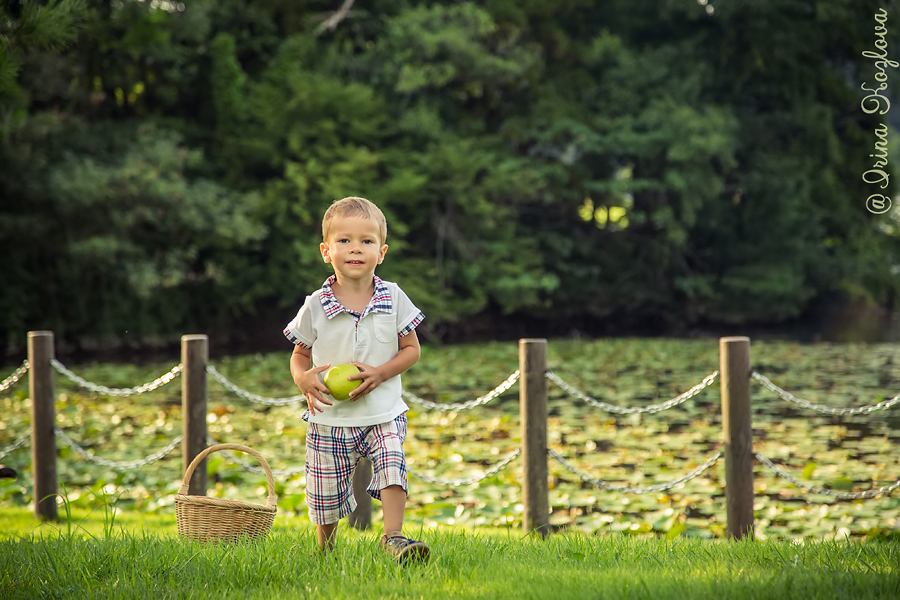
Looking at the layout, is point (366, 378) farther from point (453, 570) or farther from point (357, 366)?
point (453, 570)

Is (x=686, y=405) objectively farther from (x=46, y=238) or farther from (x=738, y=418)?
(x=46, y=238)

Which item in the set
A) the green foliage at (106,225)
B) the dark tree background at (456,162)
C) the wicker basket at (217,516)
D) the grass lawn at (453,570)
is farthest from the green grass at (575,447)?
the dark tree background at (456,162)

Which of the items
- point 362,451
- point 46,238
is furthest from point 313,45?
point 362,451

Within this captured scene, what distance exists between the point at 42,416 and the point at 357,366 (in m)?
3.09

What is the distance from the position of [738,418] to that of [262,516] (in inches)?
103

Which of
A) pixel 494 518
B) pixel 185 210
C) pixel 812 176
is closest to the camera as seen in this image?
pixel 494 518

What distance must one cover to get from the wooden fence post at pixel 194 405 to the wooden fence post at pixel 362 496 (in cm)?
104

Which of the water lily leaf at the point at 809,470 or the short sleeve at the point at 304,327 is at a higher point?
the short sleeve at the point at 304,327

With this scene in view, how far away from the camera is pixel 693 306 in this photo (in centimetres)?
2250

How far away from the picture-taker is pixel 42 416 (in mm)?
5195

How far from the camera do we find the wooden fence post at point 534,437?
461 cm

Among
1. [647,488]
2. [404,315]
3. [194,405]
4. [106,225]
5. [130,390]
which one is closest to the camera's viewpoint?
[404,315]

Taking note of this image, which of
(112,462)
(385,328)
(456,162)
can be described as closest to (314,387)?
(385,328)

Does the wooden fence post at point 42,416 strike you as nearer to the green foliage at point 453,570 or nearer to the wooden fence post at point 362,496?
the green foliage at point 453,570
